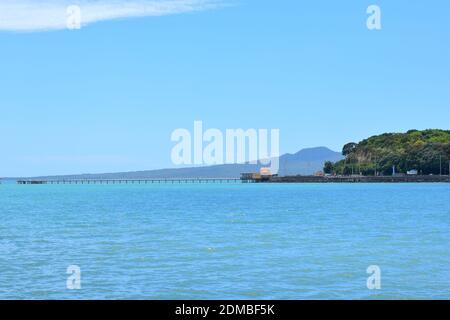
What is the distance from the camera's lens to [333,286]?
79.3ft

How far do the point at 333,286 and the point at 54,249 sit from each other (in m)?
18.8

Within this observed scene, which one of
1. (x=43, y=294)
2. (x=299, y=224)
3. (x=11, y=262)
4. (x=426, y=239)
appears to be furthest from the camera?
(x=299, y=224)

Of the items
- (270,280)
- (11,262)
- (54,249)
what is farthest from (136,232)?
(270,280)

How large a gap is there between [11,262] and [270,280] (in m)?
12.8

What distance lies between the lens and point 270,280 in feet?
83.0
